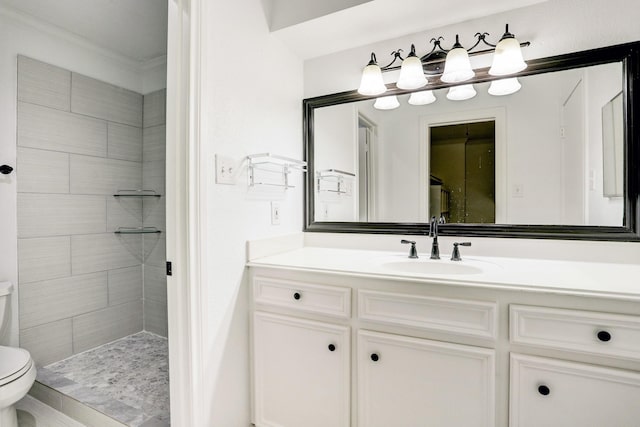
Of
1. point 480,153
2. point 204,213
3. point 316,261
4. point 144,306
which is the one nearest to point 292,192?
point 316,261

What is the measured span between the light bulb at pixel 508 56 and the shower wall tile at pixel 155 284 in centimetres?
260

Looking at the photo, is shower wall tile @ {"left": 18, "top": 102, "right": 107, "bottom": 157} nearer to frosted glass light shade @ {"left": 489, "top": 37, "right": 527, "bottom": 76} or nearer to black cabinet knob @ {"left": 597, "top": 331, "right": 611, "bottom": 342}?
frosted glass light shade @ {"left": 489, "top": 37, "right": 527, "bottom": 76}

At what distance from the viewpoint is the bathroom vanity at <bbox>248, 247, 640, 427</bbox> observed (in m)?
0.98

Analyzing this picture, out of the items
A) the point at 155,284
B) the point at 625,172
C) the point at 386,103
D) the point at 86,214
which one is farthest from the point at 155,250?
the point at 625,172

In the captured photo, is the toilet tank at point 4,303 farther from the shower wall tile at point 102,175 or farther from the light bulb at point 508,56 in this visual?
the light bulb at point 508,56

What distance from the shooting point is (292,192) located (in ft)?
6.34

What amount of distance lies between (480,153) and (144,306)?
2749 mm

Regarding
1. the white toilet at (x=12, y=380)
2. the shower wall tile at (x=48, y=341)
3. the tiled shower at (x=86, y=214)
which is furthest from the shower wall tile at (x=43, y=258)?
the white toilet at (x=12, y=380)

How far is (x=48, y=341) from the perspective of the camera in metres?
2.10

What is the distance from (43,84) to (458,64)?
249 cm

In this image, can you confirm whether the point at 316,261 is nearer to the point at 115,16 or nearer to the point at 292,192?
the point at 292,192

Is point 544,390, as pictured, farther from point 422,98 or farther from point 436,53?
point 436,53

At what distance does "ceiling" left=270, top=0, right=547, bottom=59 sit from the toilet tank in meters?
2.06

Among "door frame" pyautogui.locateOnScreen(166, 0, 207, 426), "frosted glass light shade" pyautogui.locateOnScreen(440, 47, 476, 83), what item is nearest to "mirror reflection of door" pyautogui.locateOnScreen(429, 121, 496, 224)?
"frosted glass light shade" pyautogui.locateOnScreen(440, 47, 476, 83)
